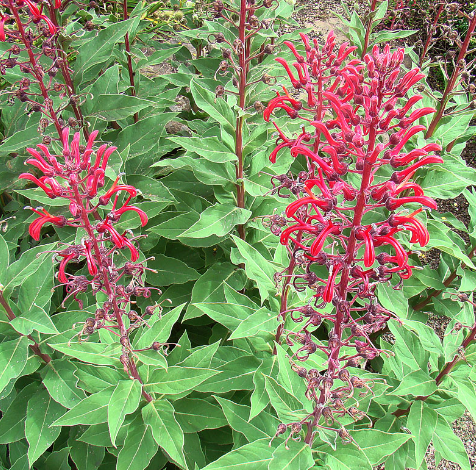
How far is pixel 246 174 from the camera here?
4184 millimetres

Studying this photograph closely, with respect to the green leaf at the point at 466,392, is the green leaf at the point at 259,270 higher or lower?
higher

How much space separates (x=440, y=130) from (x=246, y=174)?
212 centimetres

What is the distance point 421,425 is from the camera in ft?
10.9

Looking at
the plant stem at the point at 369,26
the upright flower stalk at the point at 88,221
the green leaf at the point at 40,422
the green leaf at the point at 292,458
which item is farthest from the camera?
the plant stem at the point at 369,26

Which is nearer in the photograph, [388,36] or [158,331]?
[158,331]

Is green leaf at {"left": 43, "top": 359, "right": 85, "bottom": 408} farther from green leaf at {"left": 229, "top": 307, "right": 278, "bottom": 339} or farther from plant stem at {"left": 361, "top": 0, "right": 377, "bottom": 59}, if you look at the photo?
plant stem at {"left": 361, "top": 0, "right": 377, "bottom": 59}

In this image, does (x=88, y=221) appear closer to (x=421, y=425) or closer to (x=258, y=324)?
(x=258, y=324)

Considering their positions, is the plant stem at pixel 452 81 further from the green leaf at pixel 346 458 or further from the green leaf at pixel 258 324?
the green leaf at pixel 346 458

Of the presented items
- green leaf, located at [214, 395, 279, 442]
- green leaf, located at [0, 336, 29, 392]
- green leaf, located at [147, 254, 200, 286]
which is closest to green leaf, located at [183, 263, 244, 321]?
green leaf, located at [147, 254, 200, 286]

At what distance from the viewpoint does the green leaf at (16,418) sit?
3376 mm

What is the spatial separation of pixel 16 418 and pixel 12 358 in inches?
31.3

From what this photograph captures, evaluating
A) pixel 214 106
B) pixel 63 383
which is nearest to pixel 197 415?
pixel 63 383

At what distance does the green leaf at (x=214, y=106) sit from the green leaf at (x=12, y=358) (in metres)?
2.36

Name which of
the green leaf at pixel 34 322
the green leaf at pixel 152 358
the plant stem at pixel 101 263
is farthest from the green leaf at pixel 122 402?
the green leaf at pixel 34 322
